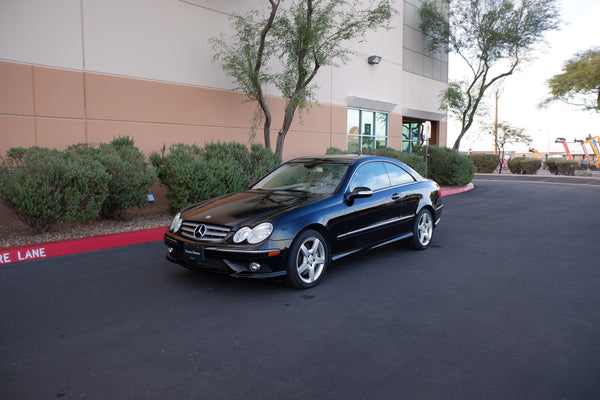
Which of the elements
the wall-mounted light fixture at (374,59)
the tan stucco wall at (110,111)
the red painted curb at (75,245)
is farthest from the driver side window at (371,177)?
the wall-mounted light fixture at (374,59)

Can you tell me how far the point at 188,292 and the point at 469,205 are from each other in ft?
32.8

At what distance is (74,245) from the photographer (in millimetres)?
6844

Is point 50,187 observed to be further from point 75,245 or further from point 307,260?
point 307,260

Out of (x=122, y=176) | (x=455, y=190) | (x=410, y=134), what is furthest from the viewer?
(x=410, y=134)

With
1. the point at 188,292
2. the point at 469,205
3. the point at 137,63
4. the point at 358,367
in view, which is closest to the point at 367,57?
the point at 469,205

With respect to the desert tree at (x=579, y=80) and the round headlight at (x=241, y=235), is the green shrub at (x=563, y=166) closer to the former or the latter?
the desert tree at (x=579, y=80)

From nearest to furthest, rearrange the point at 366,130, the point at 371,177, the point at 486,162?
the point at 371,177 → the point at 366,130 → the point at 486,162

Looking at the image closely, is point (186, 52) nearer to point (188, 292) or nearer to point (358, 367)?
point (188, 292)

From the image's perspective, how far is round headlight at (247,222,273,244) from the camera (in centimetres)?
455

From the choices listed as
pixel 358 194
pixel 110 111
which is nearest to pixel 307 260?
pixel 358 194

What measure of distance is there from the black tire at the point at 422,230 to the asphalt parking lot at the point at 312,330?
1.22 feet

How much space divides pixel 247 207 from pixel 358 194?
135 cm

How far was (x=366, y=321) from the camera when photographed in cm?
396

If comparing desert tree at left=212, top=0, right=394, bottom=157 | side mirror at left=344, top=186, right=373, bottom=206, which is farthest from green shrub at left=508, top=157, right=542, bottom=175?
side mirror at left=344, top=186, right=373, bottom=206
